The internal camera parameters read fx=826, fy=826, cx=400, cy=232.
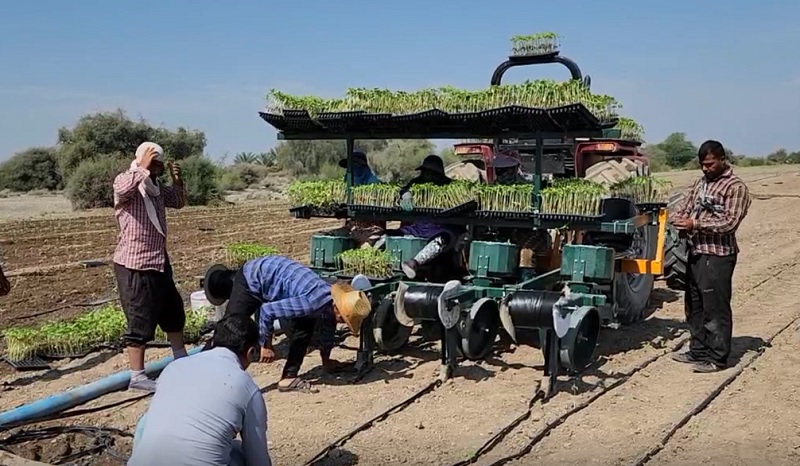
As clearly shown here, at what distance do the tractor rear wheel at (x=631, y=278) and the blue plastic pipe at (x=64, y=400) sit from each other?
4158mm

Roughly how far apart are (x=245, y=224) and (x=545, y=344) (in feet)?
47.7

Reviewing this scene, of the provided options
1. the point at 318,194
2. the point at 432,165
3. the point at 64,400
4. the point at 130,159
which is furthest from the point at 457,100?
the point at 130,159

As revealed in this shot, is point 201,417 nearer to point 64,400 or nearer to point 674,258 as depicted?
point 64,400

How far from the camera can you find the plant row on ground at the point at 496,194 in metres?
6.14

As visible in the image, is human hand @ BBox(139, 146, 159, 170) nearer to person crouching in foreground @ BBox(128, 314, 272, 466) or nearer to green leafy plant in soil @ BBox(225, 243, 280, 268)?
green leafy plant in soil @ BBox(225, 243, 280, 268)

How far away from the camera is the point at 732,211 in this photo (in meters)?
6.02

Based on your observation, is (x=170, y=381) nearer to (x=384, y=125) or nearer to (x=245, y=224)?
(x=384, y=125)

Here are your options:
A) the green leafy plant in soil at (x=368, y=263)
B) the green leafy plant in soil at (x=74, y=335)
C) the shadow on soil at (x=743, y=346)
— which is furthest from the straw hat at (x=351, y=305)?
the shadow on soil at (x=743, y=346)

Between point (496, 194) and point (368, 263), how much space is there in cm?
118

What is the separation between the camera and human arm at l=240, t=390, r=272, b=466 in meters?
3.20

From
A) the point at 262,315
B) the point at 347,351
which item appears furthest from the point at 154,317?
the point at 347,351

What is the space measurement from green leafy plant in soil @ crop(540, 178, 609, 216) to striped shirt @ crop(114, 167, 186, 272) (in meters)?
2.85

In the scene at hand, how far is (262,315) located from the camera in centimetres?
556

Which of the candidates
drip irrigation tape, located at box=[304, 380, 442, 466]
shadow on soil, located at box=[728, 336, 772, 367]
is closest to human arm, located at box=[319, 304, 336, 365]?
drip irrigation tape, located at box=[304, 380, 442, 466]
